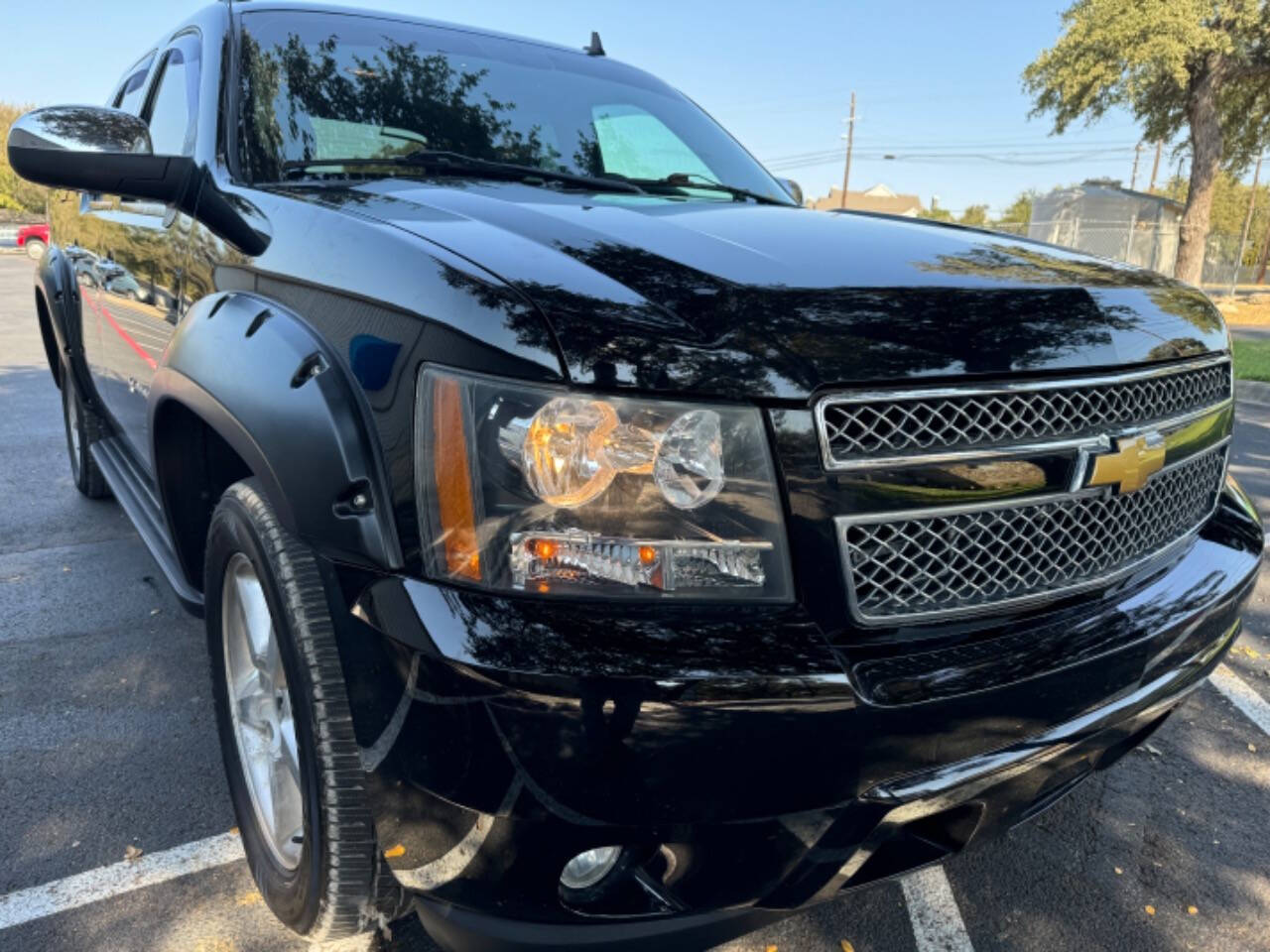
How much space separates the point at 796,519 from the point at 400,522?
1.92ft

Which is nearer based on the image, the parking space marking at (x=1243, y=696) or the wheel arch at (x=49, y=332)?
the parking space marking at (x=1243, y=696)

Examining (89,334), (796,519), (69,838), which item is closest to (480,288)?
(796,519)

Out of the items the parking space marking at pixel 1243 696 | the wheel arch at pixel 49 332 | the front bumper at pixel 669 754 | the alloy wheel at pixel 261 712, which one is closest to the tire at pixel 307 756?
the alloy wheel at pixel 261 712

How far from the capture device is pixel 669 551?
1.38 metres

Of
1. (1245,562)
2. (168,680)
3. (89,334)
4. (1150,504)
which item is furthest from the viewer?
(89,334)

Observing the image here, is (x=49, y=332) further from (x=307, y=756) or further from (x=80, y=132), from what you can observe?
(x=307, y=756)

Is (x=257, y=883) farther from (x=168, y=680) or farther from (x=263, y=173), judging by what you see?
(x=263, y=173)

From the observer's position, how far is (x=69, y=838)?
2271 millimetres

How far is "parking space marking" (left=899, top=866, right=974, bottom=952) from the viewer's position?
1.99 meters

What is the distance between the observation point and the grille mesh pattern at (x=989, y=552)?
1.46 m

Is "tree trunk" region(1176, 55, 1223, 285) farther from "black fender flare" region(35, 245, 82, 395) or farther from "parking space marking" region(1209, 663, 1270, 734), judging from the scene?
"black fender flare" region(35, 245, 82, 395)

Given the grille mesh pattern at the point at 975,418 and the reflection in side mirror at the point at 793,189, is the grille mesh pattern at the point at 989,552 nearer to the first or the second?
the grille mesh pattern at the point at 975,418

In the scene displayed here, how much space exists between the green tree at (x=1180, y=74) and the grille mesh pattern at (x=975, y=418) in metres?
23.9

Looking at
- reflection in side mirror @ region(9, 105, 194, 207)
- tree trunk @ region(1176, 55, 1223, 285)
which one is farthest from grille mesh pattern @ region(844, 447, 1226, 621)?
tree trunk @ region(1176, 55, 1223, 285)
